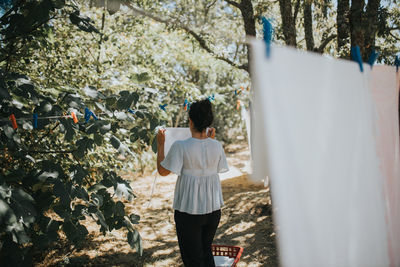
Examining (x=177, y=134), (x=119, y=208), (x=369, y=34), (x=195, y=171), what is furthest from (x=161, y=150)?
(x=177, y=134)

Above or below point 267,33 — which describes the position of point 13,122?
below

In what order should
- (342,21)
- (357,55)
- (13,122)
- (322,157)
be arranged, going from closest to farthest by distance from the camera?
(322,157)
(357,55)
(13,122)
(342,21)

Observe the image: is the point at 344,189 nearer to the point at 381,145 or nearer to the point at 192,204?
the point at 381,145

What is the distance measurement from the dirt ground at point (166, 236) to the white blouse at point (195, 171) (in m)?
1.49

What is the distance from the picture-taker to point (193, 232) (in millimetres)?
1865

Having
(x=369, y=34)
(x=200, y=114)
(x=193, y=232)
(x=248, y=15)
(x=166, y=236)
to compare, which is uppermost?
(x=248, y=15)

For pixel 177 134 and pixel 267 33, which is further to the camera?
pixel 177 134

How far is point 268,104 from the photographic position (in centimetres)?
110

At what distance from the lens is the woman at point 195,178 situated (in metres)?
1.81

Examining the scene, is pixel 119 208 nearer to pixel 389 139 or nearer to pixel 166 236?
pixel 389 139

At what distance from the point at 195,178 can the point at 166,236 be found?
7.39 ft

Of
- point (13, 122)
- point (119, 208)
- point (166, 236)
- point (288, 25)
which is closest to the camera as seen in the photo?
point (13, 122)

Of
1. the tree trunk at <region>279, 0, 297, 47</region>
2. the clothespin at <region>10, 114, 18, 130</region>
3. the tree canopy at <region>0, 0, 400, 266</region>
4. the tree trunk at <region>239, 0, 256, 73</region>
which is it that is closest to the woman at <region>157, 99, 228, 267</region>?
the tree canopy at <region>0, 0, 400, 266</region>

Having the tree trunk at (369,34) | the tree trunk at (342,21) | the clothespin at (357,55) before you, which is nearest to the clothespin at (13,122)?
the clothespin at (357,55)
